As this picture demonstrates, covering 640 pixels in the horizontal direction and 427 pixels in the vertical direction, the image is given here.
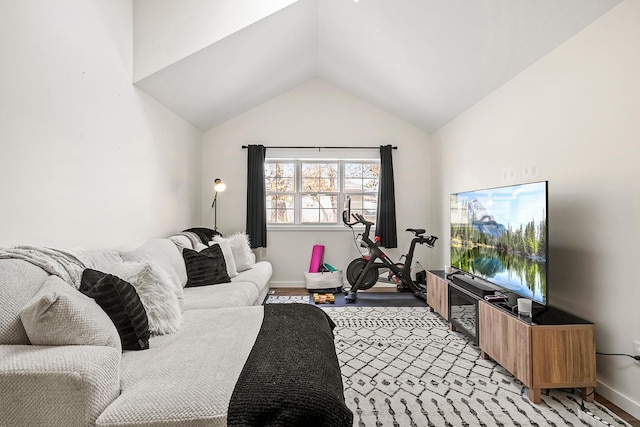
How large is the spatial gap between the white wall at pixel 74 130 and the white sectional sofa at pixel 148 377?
0.67 metres

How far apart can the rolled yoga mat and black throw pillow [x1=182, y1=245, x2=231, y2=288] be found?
174 cm

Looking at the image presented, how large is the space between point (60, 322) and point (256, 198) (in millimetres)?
3737

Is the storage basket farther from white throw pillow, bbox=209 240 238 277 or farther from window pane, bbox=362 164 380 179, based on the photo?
window pane, bbox=362 164 380 179

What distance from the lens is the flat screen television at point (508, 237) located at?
216cm

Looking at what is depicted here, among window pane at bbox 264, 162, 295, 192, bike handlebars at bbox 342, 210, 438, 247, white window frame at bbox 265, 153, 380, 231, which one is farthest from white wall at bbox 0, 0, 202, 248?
bike handlebars at bbox 342, 210, 438, 247

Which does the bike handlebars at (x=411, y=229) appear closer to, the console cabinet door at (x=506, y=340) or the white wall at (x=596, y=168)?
the white wall at (x=596, y=168)

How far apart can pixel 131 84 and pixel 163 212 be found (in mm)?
1380

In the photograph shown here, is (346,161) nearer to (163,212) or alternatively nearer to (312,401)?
(163,212)

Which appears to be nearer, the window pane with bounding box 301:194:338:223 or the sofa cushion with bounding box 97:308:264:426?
the sofa cushion with bounding box 97:308:264:426

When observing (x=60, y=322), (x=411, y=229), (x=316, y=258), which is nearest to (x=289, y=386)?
(x=60, y=322)

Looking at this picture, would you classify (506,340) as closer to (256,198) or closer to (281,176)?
(256,198)

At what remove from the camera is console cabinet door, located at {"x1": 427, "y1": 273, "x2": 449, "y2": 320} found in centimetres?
329

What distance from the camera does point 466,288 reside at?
9.61 ft

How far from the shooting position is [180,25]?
3.02 m
